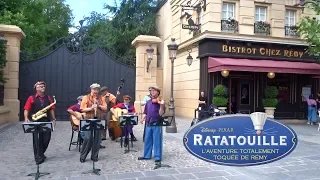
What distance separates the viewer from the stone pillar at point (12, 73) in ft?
42.8

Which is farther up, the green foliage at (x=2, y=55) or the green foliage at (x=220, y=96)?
the green foliage at (x=2, y=55)

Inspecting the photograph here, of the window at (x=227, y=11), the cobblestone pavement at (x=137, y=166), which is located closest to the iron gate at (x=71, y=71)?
the window at (x=227, y=11)

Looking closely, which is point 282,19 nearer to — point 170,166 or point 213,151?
point 170,166

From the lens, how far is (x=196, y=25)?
1574cm

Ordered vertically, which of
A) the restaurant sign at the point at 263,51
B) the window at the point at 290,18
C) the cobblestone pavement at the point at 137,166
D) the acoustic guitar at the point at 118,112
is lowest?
the cobblestone pavement at the point at 137,166

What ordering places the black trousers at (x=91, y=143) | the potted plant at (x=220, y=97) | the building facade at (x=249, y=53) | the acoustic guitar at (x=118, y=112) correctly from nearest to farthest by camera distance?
the black trousers at (x=91, y=143), the acoustic guitar at (x=118, y=112), the potted plant at (x=220, y=97), the building facade at (x=249, y=53)

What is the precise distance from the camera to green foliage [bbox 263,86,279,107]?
15.2m

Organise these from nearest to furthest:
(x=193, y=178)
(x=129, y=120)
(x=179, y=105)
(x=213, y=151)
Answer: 1. (x=213, y=151)
2. (x=193, y=178)
3. (x=129, y=120)
4. (x=179, y=105)

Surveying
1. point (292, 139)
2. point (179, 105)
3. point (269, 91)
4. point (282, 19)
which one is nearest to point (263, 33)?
point (282, 19)

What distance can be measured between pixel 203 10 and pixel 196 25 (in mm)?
812

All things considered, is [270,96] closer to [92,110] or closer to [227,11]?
[227,11]

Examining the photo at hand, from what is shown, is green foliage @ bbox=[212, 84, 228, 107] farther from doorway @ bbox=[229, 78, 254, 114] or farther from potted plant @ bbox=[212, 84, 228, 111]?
doorway @ bbox=[229, 78, 254, 114]

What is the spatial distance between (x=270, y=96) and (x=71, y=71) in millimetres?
9700

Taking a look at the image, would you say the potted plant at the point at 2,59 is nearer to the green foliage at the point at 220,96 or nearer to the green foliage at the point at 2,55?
the green foliage at the point at 2,55
